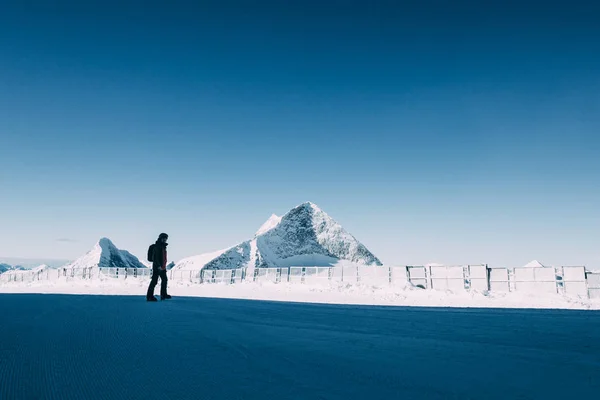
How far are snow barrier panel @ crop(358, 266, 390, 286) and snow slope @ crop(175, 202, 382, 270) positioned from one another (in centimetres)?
Result: 7119

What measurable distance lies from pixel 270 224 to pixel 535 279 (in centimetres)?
11286

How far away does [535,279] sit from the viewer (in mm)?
16969

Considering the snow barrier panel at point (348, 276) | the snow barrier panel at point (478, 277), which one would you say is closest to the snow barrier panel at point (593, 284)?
the snow barrier panel at point (478, 277)

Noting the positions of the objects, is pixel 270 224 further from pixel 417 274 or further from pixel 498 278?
pixel 498 278

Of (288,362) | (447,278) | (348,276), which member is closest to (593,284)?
(447,278)

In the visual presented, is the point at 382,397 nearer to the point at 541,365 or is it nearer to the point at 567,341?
the point at 541,365

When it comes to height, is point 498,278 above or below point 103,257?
below

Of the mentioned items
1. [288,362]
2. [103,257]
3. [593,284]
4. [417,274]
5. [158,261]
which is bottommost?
[288,362]

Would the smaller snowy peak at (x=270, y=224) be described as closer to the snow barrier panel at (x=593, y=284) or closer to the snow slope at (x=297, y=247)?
the snow slope at (x=297, y=247)

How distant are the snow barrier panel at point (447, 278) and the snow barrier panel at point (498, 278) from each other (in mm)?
1145

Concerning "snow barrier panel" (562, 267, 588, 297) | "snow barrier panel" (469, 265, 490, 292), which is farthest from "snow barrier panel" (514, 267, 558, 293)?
"snow barrier panel" (469, 265, 490, 292)

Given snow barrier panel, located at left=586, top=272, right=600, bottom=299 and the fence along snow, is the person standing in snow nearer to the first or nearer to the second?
the fence along snow

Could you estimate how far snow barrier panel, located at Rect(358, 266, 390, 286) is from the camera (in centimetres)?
1914

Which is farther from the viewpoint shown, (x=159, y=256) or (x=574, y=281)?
(x=574, y=281)
